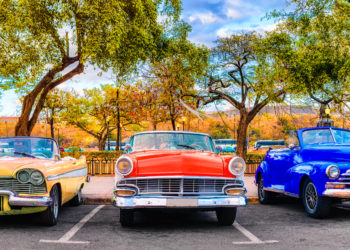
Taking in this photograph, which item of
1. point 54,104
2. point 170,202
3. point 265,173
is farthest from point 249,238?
point 54,104

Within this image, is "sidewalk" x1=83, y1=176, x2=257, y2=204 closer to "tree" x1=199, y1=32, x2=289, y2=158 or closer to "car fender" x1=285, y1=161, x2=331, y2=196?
"car fender" x1=285, y1=161, x2=331, y2=196

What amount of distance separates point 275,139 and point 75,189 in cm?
7281

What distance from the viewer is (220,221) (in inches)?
277

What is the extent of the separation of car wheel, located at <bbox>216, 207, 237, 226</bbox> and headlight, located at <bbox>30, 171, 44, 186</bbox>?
2927 mm

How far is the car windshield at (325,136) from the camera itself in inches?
346

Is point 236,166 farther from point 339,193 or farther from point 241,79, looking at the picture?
point 241,79

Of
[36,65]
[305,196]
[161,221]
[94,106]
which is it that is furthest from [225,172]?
[94,106]

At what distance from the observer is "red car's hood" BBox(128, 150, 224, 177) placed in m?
6.20

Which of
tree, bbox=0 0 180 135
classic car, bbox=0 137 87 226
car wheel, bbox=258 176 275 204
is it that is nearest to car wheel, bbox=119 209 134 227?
classic car, bbox=0 137 87 226

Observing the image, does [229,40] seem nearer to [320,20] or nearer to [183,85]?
[183,85]

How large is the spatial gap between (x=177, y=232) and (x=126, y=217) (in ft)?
2.96

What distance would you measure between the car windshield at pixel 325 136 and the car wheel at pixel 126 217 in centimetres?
433

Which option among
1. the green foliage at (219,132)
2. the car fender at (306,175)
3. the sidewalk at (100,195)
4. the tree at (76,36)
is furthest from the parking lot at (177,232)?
the green foliage at (219,132)

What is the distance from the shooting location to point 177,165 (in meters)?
6.24
